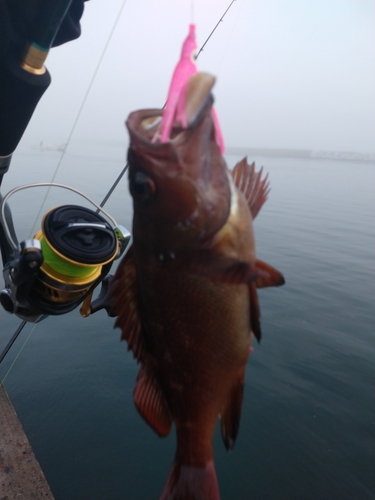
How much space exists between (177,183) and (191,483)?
118cm

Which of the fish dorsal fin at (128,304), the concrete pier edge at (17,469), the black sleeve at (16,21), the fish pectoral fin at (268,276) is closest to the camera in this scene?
the fish pectoral fin at (268,276)

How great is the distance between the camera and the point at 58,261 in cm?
229

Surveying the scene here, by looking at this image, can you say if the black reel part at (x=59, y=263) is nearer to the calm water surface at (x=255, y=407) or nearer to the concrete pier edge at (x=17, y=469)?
the concrete pier edge at (x=17, y=469)

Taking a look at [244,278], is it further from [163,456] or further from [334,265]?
[334,265]

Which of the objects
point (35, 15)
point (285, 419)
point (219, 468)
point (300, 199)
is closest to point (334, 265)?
point (285, 419)

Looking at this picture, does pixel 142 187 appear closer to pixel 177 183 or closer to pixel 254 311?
pixel 177 183

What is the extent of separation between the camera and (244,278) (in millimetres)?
1323

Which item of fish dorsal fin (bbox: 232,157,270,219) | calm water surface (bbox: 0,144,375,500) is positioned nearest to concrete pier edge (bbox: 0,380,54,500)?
calm water surface (bbox: 0,144,375,500)

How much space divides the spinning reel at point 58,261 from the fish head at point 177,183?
107 centimetres

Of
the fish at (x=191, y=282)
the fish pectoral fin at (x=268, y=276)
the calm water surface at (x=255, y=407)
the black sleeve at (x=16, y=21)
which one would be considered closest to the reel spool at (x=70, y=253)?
the fish at (x=191, y=282)

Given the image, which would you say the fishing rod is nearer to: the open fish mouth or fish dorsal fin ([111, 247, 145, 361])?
fish dorsal fin ([111, 247, 145, 361])

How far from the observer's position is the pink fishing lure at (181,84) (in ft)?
4.02

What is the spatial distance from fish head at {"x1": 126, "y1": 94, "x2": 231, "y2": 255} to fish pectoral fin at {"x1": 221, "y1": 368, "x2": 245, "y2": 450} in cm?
63

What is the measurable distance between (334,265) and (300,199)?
8.48 metres
